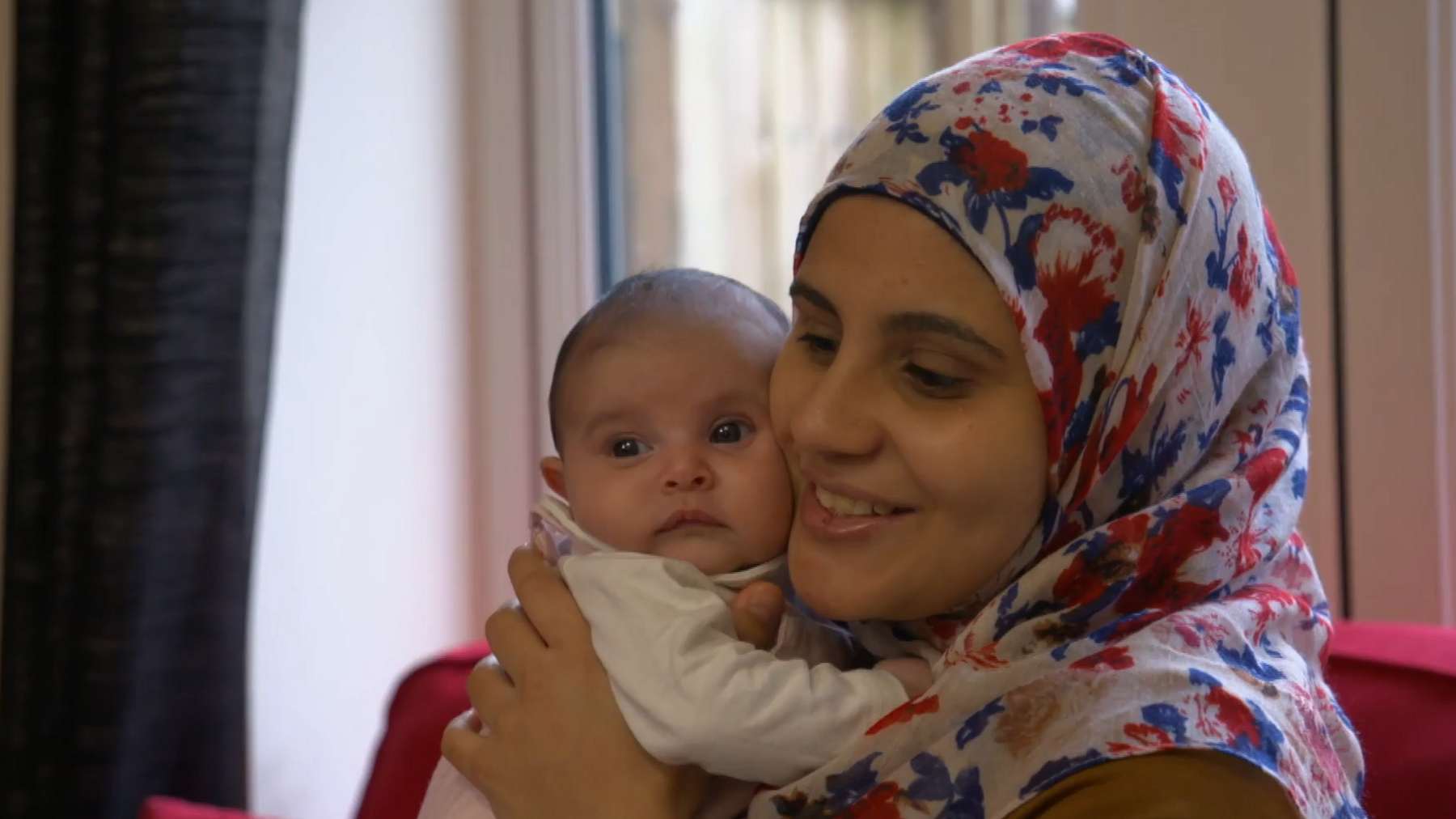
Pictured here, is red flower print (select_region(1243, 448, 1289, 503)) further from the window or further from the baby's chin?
the window

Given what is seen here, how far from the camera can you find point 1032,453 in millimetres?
1074

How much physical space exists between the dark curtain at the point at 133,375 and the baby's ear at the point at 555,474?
1.73ft

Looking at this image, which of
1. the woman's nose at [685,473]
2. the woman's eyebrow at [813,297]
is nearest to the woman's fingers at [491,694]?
the woman's nose at [685,473]

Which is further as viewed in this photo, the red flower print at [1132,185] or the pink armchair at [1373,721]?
the pink armchair at [1373,721]

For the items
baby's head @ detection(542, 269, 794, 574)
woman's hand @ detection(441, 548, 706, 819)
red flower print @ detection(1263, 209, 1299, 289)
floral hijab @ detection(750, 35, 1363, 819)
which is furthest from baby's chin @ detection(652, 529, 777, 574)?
red flower print @ detection(1263, 209, 1299, 289)

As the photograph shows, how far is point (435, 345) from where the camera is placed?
238 cm

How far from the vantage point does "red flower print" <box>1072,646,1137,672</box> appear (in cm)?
101

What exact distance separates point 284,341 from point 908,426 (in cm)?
118

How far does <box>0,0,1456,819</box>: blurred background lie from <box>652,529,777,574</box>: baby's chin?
74 centimetres

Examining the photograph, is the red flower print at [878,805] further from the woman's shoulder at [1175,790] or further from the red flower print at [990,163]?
the red flower print at [990,163]

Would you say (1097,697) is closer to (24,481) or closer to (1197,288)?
(1197,288)

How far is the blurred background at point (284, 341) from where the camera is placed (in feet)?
5.32

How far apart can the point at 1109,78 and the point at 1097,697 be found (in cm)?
53

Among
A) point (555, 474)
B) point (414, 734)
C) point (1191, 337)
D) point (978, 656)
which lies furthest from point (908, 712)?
point (414, 734)
